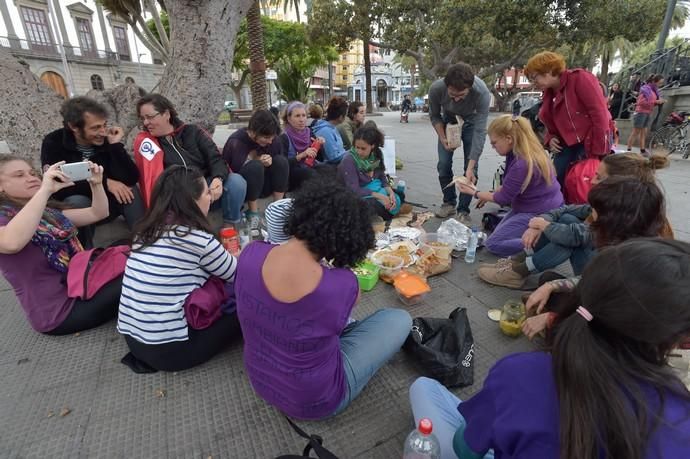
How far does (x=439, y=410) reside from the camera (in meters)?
1.61

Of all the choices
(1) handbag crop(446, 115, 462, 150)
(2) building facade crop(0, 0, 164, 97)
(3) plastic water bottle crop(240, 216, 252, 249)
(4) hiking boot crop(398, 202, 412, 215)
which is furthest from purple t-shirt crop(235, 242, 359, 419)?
(2) building facade crop(0, 0, 164, 97)

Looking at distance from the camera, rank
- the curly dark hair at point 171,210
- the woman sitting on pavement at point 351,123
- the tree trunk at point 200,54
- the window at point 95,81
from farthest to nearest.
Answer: the window at point 95,81
the woman sitting on pavement at point 351,123
the tree trunk at point 200,54
the curly dark hair at point 171,210

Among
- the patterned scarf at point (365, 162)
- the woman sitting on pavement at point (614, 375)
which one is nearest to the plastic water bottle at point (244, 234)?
the patterned scarf at point (365, 162)

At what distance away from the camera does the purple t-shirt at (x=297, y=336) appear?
55.9 inches

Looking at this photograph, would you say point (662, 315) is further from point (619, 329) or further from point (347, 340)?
point (347, 340)

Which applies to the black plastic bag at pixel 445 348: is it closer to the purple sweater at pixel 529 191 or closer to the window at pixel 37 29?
the purple sweater at pixel 529 191

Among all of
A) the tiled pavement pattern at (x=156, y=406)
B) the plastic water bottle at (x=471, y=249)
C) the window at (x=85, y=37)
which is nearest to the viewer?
the tiled pavement pattern at (x=156, y=406)

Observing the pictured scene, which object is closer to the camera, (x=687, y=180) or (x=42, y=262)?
(x=42, y=262)

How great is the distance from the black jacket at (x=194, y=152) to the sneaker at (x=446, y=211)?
2746 mm

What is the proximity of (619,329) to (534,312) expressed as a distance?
151 centimetres

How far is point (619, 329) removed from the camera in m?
0.84

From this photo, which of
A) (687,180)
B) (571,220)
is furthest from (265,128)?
(687,180)

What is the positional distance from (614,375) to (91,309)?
2.91 meters

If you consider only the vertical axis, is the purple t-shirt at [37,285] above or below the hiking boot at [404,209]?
above
